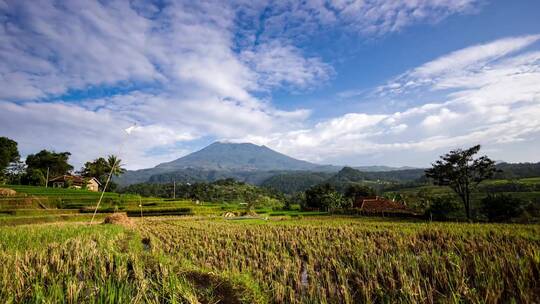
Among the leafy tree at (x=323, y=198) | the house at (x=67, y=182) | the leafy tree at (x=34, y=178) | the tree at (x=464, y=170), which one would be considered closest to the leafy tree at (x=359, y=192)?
the leafy tree at (x=323, y=198)

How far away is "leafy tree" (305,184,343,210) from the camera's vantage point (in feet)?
190

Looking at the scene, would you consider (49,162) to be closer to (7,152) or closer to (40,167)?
(40,167)

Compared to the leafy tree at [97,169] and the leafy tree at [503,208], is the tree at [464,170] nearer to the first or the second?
the leafy tree at [503,208]

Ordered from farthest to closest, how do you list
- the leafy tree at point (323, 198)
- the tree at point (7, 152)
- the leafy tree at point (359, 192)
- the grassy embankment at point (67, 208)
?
the leafy tree at point (359, 192)
the leafy tree at point (323, 198)
the tree at point (7, 152)
the grassy embankment at point (67, 208)

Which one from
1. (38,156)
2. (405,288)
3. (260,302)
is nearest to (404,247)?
(405,288)

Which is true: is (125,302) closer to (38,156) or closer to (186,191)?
(38,156)

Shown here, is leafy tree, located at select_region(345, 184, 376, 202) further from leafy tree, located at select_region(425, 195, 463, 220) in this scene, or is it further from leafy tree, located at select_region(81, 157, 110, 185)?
leafy tree, located at select_region(81, 157, 110, 185)

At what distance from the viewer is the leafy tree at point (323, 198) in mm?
57969

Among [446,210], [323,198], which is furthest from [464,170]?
[323,198]

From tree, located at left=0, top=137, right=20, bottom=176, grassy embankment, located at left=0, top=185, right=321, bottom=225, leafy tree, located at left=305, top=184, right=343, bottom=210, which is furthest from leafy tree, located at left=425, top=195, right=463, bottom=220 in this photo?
tree, located at left=0, top=137, right=20, bottom=176

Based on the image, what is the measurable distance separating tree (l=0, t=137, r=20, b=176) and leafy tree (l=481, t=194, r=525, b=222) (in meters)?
73.4

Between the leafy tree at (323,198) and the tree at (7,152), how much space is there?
5686 cm

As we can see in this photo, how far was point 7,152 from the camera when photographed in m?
57.7

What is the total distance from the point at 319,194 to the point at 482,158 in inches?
1200
